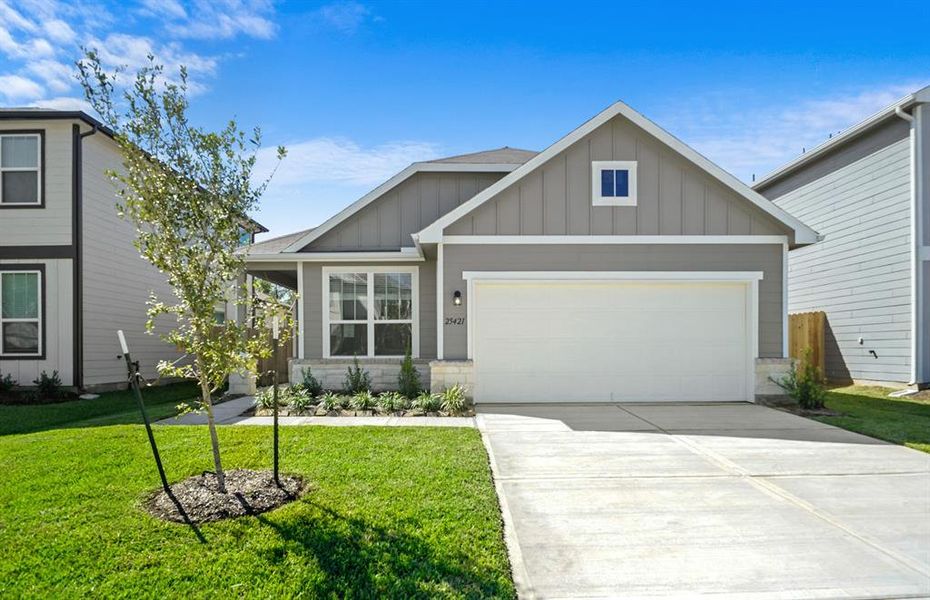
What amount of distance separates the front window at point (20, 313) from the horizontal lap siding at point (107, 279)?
900mm

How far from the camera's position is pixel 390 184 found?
11.4 meters

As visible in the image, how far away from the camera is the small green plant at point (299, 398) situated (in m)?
8.71

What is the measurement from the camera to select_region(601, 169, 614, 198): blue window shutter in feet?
30.6

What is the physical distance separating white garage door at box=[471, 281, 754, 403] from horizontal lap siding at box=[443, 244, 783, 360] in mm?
316

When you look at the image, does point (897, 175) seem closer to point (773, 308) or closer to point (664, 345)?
point (773, 308)

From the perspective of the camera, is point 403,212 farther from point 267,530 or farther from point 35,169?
point 267,530

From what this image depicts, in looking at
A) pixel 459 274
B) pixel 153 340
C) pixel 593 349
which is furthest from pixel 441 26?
pixel 153 340

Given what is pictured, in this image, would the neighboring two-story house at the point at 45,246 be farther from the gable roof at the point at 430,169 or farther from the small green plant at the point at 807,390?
the small green plant at the point at 807,390

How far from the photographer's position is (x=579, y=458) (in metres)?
5.80

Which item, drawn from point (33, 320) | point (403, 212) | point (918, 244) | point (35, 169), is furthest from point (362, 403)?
point (918, 244)

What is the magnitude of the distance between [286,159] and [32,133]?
1031cm

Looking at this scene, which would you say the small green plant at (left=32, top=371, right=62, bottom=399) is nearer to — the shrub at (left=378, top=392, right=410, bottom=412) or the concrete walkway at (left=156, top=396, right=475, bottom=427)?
the concrete walkway at (left=156, top=396, right=475, bottom=427)

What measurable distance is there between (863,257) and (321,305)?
40.6 ft

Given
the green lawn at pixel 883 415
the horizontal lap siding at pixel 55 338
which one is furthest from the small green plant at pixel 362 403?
the green lawn at pixel 883 415
